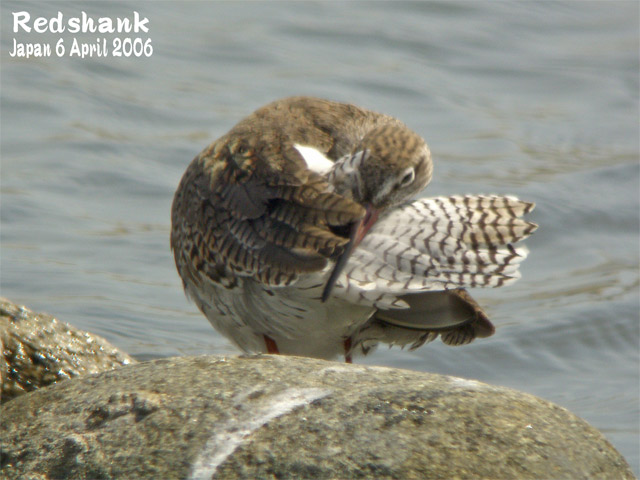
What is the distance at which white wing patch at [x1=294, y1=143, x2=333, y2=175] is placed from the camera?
5.85 metres

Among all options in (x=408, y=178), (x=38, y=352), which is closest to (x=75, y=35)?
(x=38, y=352)

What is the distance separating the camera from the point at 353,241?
540 cm

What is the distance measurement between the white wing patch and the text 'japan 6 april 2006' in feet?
31.0

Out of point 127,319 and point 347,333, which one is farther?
point 127,319

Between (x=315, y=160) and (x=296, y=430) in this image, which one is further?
(x=315, y=160)

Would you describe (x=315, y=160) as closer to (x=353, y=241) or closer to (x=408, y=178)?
(x=408, y=178)

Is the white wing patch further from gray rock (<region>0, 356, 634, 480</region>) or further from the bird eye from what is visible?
gray rock (<region>0, 356, 634, 480</region>)

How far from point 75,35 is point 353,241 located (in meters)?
11.0

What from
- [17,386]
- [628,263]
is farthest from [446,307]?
[628,263]

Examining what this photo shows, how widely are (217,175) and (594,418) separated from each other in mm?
4468

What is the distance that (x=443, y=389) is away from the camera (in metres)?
4.76

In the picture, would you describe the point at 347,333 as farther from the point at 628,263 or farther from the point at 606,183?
the point at 606,183

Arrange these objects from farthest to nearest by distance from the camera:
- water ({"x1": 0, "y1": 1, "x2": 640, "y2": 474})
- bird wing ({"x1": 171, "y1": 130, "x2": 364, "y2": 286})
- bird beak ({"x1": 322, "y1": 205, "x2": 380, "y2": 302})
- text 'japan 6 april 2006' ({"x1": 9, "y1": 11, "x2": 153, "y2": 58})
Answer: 1. text 'japan 6 april 2006' ({"x1": 9, "y1": 11, "x2": 153, "y2": 58})
2. water ({"x1": 0, "y1": 1, "x2": 640, "y2": 474})
3. bird wing ({"x1": 171, "y1": 130, "x2": 364, "y2": 286})
4. bird beak ({"x1": 322, "y1": 205, "x2": 380, "y2": 302})

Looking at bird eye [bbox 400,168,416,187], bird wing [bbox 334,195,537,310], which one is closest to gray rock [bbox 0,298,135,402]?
bird wing [bbox 334,195,537,310]
